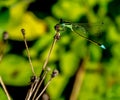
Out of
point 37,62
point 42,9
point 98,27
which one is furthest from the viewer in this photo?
point 42,9

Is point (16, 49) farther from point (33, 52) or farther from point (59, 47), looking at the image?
point (59, 47)

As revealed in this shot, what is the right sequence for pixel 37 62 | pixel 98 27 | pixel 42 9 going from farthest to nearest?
1. pixel 42 9
2. pixel 37 62
3. pixel 98 27

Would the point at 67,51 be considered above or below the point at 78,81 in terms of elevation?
above

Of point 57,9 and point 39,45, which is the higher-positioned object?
point 57,9

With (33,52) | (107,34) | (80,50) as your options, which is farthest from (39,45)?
(107,34)

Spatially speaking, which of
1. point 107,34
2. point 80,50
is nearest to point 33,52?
point 80,50

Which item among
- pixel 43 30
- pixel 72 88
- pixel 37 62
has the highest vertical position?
pixel 43 30

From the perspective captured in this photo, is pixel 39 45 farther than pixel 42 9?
No
